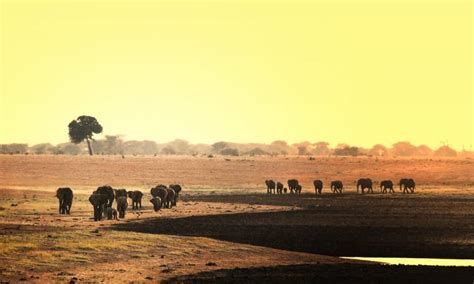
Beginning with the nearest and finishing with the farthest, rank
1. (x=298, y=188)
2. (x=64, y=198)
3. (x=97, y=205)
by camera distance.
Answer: (x=97, y=205) < (x=64, y=198) < (x=298, y=188)

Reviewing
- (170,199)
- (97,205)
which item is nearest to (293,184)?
(170,199)

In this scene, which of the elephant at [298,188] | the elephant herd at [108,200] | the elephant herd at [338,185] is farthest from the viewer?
the elephant herd at [338,185]

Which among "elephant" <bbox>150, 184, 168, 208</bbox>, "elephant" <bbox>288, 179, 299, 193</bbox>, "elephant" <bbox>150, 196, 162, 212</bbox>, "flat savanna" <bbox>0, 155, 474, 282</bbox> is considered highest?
"elephant" <bbox>288, 179, 299, 193</bbox>

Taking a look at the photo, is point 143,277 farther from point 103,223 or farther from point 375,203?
point 375,203

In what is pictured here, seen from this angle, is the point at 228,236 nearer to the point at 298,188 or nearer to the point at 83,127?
the point at 298,188

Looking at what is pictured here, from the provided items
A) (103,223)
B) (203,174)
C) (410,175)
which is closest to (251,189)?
(203,174)

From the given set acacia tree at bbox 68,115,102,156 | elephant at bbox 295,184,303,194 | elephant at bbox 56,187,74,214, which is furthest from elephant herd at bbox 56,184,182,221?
acacia tree at bbox 68,115,102,156

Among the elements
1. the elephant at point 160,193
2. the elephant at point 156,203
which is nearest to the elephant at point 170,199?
the elephant at point 160,193

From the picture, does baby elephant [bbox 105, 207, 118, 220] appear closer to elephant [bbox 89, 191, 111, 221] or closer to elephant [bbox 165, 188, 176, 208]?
elephant [bbox 89, 191, 111, 221]

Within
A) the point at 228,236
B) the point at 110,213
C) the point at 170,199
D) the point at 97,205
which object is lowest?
the point at 228,236

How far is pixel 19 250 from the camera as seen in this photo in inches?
1425

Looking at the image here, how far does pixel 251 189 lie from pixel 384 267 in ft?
249

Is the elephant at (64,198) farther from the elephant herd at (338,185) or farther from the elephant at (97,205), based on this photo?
the elephant herd at (338,185)

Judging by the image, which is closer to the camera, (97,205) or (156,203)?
(97,205)
